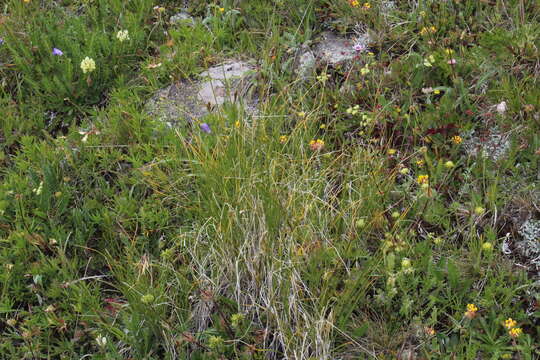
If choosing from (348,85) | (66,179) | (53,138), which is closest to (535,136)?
(348,85)

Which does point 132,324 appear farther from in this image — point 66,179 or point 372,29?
point 372,29

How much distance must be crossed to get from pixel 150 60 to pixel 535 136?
2731 millimetres

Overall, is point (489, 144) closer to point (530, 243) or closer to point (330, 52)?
point (530, 243)

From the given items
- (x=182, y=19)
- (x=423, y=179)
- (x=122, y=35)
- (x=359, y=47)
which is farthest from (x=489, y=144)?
(x=122, y=35)

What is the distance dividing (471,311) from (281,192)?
1.11m

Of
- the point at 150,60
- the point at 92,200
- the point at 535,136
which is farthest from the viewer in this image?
the point at 150,60

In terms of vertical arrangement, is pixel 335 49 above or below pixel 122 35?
below

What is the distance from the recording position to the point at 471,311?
9.20 ft

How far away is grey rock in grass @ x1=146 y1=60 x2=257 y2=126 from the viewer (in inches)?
169

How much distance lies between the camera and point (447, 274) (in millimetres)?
3105

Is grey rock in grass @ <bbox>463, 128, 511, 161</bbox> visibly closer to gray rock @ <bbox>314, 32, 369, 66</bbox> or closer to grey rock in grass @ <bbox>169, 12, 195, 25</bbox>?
gray rock @ <bbox>314, 32, 369, 66</bbox>

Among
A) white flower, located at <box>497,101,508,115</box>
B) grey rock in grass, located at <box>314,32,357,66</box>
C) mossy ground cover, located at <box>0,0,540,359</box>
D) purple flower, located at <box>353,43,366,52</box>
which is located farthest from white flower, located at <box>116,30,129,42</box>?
white flower, located at <box>497,101,508,115</box>

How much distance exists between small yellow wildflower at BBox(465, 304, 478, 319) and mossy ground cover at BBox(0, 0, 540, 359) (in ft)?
0.26

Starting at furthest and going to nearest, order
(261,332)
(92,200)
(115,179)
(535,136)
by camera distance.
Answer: (115,179), (92,200), (535,136), (261,332)
